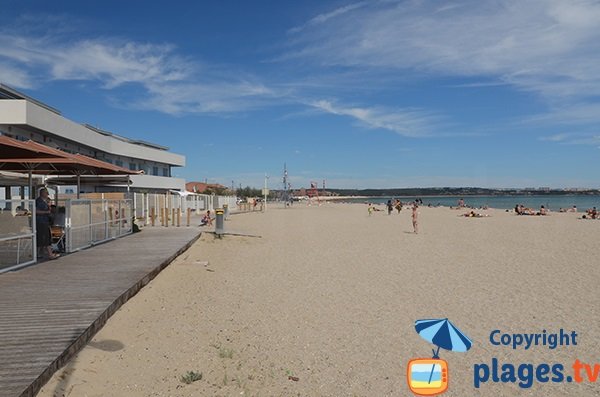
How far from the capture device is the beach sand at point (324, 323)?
188 inches

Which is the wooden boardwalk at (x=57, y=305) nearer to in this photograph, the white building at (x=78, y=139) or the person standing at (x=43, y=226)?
the person standing at (x=43, y=226)

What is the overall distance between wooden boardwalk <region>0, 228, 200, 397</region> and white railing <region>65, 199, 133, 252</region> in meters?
0.63

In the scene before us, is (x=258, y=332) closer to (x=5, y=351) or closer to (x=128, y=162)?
(x=5, y=351)

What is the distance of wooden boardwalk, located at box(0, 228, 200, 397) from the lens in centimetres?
393

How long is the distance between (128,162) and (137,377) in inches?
1654

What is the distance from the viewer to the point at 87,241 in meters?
12.1

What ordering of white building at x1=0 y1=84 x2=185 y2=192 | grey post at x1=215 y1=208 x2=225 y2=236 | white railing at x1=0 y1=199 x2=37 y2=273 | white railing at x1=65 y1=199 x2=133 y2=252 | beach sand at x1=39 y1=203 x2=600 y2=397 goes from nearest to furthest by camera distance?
beach sand at x1=39 y1=203 x2=600 y2=397 → white railing at x1=0 y1=199 x2=37 y2=273 → white railing at x1=65 y1=199 x2=133 y2=252 → grey post at x1=215 y1=208 x2=225 y2=236 → white building at x1=0 y1=84 x2=185 y2=192

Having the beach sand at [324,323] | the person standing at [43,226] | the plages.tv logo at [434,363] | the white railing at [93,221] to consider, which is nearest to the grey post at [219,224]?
the white railing at [93,221]

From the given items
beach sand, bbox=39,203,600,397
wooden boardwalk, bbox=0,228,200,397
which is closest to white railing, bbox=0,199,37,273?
wooden boardwalk, bbox=0,228,200,397

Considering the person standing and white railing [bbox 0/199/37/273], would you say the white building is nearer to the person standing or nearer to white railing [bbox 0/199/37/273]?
the person standing

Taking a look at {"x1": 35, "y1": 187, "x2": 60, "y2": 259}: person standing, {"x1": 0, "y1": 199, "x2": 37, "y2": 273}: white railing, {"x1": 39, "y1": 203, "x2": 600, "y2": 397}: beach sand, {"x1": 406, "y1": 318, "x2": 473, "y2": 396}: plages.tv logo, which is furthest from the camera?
{"x1": 35, "y1": 187, "x2": 60, "y2": 259}: person standing

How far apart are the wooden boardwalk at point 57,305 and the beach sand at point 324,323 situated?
21 centimetres

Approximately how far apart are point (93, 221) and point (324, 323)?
7823 millimetres

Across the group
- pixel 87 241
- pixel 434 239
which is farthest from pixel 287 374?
pixel 434 239
